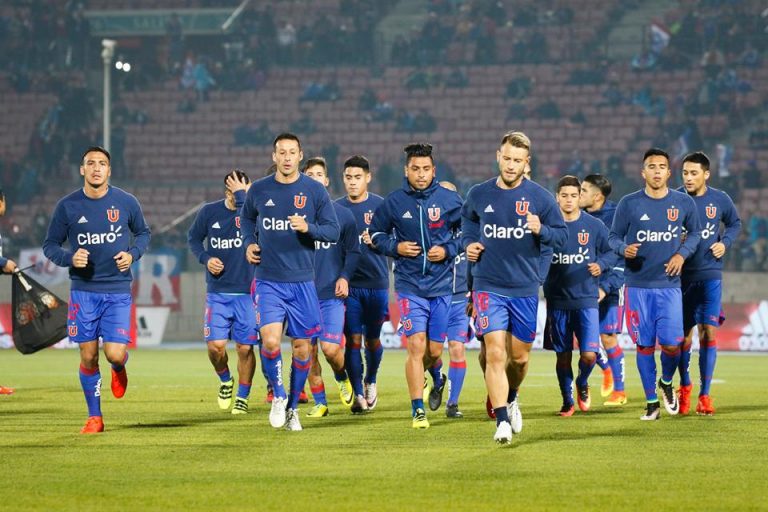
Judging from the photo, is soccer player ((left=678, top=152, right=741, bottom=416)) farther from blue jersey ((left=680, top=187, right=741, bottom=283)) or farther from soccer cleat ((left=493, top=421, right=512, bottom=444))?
soccer cleat ((left=493, top=421, right=512, bottom=444))

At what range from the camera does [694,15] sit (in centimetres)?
3788

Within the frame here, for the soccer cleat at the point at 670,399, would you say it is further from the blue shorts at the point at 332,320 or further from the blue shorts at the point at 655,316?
the blue shorts at the point at 332,320

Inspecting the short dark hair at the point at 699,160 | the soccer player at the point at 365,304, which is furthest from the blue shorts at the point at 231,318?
the short dark hair at the point at 699,160

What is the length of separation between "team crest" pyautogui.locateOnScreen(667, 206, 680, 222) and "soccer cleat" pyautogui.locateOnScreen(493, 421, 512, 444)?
3368mm

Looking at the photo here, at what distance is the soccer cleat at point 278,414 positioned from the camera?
1155 cm

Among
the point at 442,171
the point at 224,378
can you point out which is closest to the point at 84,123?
the point at 442,171

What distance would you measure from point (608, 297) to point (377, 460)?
6478 millimetres

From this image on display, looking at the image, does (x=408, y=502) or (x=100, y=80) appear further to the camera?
(x=100, y=80)

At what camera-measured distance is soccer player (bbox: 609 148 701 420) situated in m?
12.6

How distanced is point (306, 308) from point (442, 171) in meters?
→ 23.0

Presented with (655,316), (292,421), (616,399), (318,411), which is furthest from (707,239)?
(292,421)

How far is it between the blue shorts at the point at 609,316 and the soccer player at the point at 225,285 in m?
3.83

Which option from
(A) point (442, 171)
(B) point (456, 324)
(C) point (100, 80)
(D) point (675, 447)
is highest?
(C) point (100, 80)

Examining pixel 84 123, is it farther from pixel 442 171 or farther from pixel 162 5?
pixel 442 171
